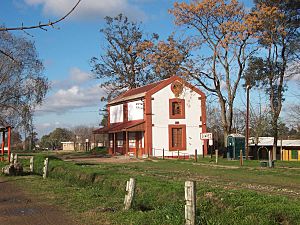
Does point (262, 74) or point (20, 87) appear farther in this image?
point (20, 87)

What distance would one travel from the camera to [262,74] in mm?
43031

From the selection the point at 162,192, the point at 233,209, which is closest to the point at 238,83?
the point at 162,192

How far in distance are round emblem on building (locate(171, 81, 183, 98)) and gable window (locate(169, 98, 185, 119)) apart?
3.08 ft

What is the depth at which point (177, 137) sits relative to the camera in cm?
4831

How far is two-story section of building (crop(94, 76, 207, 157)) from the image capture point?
4688 centimetres

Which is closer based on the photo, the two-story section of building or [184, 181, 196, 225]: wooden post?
[184, 181, 196, 225]: wooden post

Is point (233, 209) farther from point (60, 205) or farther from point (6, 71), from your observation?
point (6, 71)

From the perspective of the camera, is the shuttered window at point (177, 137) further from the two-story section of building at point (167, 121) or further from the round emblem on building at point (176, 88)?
the round emblem on building at point (176, 88)

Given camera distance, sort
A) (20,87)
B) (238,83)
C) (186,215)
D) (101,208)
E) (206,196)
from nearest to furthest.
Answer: (186,215), (206,196), (101,208), (238,83), (20,87)

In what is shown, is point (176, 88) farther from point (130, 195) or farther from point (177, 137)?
point (130, 195)

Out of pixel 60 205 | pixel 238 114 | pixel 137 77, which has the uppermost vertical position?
pixel 137 77

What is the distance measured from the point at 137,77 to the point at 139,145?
19.8 m

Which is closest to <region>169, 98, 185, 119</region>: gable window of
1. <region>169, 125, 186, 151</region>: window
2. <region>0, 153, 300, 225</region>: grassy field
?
<region>169, 125, 186, 151</region>: window

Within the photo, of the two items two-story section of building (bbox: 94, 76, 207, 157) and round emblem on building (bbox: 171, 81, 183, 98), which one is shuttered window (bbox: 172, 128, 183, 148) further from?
round emblem on building (bbox: 171, 81, 183, 98)
